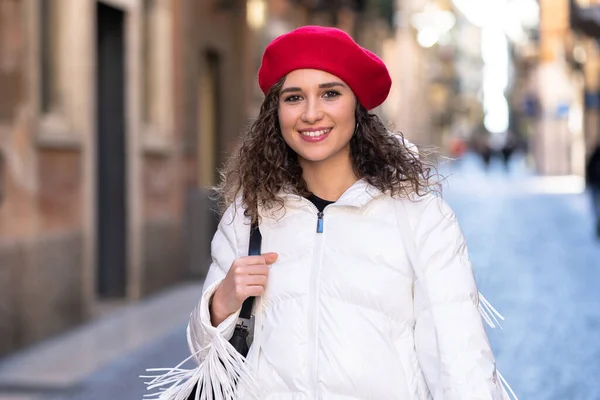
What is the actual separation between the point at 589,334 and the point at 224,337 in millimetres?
7311

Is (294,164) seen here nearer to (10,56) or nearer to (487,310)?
(487,310)

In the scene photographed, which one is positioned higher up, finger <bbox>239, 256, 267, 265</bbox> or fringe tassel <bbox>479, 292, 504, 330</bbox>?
finger <bbox>239, 256, 267, 265</bbox>

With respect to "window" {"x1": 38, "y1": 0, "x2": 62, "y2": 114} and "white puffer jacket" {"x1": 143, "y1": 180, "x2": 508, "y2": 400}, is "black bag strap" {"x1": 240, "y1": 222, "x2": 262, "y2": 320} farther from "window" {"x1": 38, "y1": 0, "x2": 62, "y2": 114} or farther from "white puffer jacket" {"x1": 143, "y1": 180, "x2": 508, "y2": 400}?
"window" {"x1": 38, "y1": 0, "x2": 62, "y2": 114}

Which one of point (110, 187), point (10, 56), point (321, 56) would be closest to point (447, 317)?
point (321, 56)

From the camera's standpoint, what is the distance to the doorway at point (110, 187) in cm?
1265

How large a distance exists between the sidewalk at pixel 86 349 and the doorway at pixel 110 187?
49 centimetres

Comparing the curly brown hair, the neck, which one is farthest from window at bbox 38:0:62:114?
the neck

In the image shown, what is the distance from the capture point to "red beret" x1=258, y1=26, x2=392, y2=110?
2.75 m

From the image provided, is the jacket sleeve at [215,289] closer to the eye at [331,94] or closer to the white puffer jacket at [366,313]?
the white puffer jacket at [366,313]

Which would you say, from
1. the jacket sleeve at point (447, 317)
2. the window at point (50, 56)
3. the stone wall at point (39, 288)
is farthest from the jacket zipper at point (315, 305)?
the window at point (50, 56)

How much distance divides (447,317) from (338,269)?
0.87ft

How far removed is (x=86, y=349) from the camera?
9312 millimetres

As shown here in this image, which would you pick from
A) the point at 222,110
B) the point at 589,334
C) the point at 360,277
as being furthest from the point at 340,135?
the point at 222,110

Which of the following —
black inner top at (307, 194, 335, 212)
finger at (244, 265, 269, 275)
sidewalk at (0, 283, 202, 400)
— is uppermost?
black inner top at (307, 194, 335, 212)
